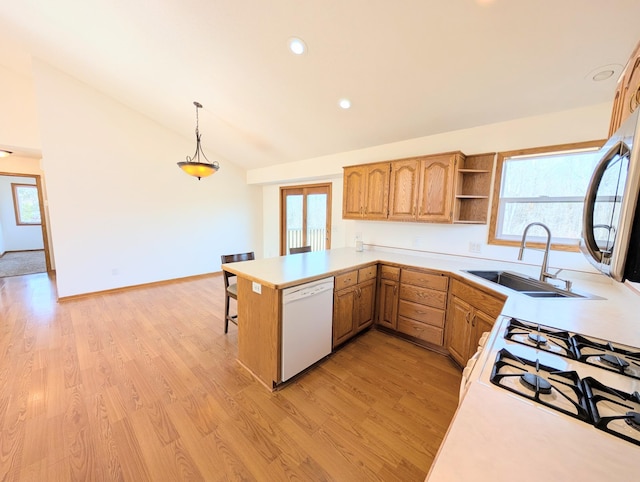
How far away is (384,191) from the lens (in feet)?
10.2

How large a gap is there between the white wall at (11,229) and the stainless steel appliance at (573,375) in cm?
1071

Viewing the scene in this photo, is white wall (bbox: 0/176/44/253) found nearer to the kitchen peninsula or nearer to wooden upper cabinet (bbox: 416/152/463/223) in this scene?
the kitchen peninsula

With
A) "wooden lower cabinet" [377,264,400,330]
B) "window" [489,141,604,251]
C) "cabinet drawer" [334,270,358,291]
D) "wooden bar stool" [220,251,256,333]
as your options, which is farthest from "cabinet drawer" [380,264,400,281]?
"wooden bar stool" [220,251,256,333]

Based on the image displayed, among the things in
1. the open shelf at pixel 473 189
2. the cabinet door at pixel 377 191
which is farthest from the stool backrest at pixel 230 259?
the open shelf at pixel 473 189

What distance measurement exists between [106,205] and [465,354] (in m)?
5.27

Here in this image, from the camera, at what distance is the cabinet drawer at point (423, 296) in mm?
2539

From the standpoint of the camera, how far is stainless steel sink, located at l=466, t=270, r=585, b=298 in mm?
1865

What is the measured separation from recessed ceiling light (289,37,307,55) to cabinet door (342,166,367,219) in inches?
58.8

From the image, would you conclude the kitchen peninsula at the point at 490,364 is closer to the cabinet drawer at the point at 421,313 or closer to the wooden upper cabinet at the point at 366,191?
the cabinet drawer at the point at 421,313

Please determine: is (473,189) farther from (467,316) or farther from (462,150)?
(467,316)

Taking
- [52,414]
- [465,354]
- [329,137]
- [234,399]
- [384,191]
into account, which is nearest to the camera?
[52,414]

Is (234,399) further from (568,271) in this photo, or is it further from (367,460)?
(568,271)

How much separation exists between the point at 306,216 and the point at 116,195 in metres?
3.20

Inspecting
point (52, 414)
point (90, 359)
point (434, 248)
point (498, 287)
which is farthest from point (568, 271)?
point (90, 359)
